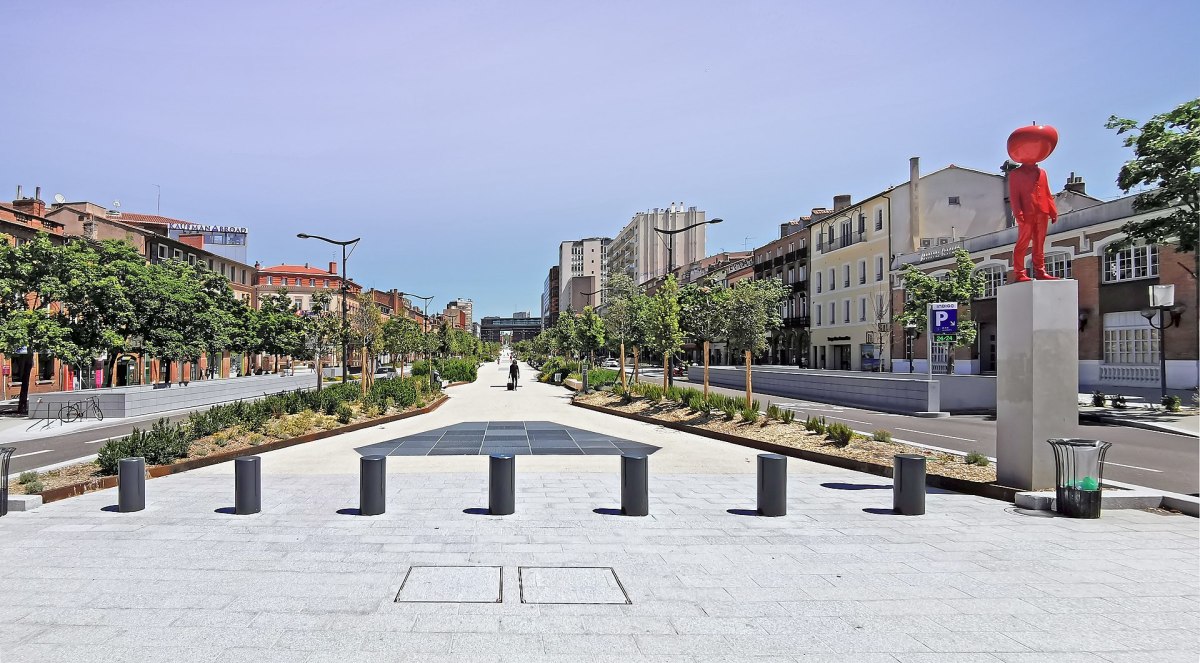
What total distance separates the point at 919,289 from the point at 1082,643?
29.3 metres

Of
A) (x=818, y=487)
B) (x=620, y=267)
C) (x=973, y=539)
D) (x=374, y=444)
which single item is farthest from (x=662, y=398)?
(x=620, y=267)

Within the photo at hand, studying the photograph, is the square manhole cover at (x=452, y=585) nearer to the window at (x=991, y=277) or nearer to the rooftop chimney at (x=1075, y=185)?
the window at (x=991, y=277)

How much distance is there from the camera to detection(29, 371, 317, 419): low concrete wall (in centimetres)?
2367

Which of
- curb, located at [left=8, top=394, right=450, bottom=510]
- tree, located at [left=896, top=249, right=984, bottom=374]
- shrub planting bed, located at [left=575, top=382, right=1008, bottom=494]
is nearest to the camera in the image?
curb, located at [left=8, top=394, right=450, bottom=510]

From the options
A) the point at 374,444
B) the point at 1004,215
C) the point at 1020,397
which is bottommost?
the point at 374,444

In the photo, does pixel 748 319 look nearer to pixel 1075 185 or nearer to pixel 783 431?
pixel 783 431

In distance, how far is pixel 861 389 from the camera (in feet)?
86.2

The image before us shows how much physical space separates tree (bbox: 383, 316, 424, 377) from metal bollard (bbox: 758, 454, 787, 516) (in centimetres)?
3108

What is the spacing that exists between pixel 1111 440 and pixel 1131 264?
18.9 metres

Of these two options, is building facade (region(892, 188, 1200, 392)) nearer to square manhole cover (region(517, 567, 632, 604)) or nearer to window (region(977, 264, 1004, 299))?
window (region(977, 264, 1004, 299))

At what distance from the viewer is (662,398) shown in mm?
Answer: 22438

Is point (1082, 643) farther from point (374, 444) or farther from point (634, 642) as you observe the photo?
point (374, 444)

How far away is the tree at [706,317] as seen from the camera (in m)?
20.4

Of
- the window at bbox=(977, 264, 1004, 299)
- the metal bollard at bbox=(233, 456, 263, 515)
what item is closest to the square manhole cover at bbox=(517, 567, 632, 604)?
the metal bollard at bbox=(233, 456, 263, 515)
